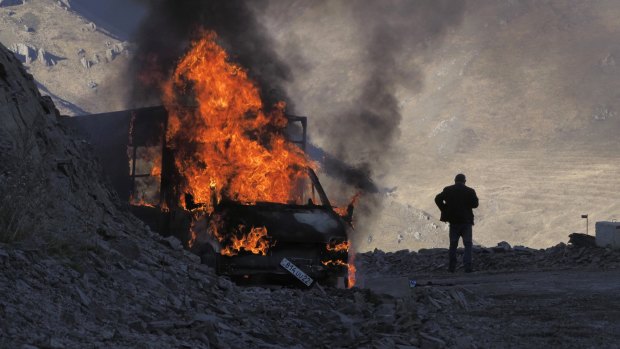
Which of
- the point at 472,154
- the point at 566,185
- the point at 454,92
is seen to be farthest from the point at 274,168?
the point at 454,92

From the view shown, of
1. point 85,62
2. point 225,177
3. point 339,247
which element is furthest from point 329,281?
point 85,62

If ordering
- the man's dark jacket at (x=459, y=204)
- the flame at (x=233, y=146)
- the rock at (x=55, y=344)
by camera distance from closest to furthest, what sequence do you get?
the rock at (x=55, y=344) < the flame at (x=233, y=146) < the man's dark jacket at (x=459, y=204)

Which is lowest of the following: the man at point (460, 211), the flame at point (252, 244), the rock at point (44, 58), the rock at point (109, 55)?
the flame at point (252, 244)

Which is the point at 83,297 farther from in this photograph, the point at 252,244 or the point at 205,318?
the point at 252,244

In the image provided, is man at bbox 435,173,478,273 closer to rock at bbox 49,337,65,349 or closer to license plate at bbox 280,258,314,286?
license plate at bbox 280,258,314,286

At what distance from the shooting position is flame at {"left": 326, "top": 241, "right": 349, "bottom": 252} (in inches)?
421

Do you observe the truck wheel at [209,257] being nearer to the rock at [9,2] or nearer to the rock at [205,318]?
the rock at [205,318]

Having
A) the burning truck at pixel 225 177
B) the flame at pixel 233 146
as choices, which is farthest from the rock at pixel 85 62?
the flame at pixel 233 146

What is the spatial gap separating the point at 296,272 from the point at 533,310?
3036mm

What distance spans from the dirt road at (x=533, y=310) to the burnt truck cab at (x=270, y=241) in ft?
2.84

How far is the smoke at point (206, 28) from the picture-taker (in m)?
20.0

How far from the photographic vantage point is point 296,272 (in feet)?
34.2

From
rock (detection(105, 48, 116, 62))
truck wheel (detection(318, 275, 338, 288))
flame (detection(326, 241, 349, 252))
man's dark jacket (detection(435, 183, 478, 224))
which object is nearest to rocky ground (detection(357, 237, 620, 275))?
man's dark jacket (detection(435, 183, 478, 224))

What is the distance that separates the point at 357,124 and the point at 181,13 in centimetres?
1253
